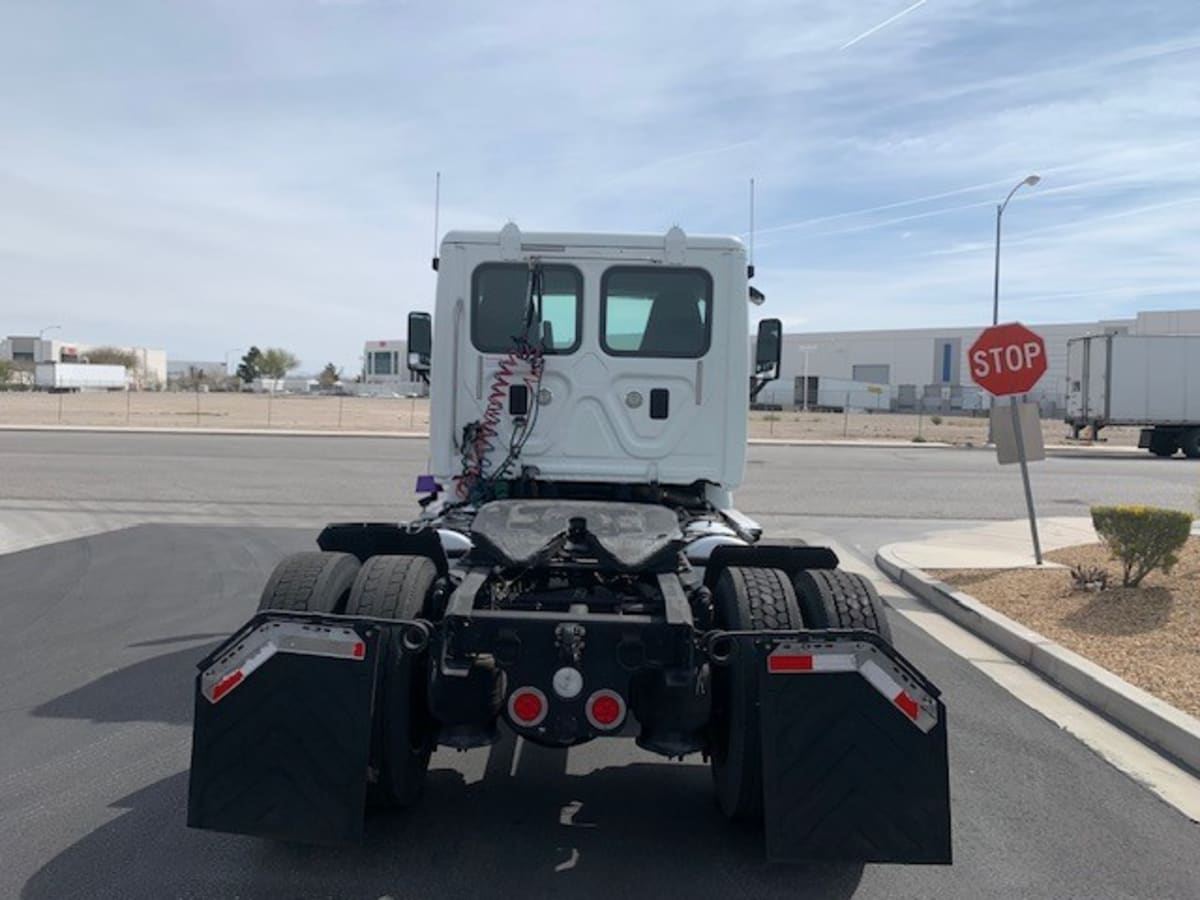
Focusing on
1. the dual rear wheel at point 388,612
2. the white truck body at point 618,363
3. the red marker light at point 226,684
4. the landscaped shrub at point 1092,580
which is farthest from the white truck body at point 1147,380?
the red marker light at point 226,684

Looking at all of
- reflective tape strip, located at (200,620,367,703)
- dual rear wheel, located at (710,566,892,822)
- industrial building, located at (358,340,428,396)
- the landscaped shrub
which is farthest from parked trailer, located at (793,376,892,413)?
reflective tape strip, located at (200,620,367,703)

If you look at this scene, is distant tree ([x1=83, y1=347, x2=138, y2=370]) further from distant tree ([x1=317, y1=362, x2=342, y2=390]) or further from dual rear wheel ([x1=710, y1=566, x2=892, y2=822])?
dual rear wheel ([x1=710, y1=566, x2=892, y2=822])

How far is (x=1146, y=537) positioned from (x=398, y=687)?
7420mm

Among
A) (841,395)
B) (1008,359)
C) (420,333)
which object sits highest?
(841,395)

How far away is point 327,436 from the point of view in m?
34.9

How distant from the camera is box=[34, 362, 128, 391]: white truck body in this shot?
116 m

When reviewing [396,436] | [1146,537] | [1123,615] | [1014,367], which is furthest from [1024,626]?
[396,436]

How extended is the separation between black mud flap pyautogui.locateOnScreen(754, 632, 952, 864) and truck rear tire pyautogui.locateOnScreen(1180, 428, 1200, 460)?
118 ft

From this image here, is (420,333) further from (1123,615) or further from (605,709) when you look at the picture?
(1123,615)

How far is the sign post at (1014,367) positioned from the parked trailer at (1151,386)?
2626 cm

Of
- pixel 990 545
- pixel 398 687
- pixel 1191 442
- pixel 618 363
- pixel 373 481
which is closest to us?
pixel 398 687

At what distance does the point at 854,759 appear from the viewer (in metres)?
3.74

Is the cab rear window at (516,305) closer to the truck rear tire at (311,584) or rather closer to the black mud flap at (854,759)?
the truck rear tire at (311,584)

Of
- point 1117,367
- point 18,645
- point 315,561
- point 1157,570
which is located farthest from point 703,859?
point 1117,367
